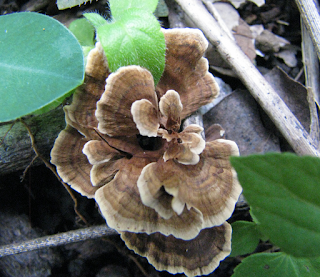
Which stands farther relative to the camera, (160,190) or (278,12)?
(278,12)

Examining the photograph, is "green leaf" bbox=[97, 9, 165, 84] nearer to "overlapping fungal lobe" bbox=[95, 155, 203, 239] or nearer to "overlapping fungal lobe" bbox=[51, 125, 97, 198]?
"overlapping fungal lobe" bbox=[51, 125, 97, 198]

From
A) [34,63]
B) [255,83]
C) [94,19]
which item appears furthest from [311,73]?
[34,63]

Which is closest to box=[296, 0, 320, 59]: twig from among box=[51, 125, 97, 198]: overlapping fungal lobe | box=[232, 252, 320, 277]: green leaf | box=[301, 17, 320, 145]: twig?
box=[301, 17, 320, 145]: twig

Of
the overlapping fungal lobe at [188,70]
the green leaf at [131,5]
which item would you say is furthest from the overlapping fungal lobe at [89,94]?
the overlapping fungal lobe at [188,70]

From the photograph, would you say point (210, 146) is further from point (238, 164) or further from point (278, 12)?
point (278, 12)

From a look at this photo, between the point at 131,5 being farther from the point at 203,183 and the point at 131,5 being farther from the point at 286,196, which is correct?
the point at 286,196

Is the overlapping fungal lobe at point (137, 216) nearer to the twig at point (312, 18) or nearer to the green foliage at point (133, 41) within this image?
the green foliage at point (133, 41)

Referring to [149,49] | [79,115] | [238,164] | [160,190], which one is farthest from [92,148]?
[238,164]
